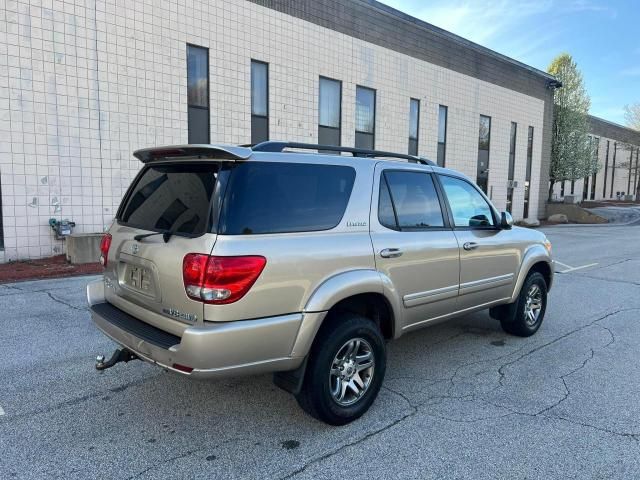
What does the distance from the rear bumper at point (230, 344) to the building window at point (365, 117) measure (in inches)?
560

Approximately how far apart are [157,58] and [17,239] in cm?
540

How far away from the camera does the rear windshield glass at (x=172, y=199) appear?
9.61ft

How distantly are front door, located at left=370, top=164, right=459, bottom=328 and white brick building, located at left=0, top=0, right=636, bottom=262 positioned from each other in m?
9.39

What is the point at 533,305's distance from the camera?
5.41m

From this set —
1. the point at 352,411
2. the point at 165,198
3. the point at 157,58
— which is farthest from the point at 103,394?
the point at 157,58

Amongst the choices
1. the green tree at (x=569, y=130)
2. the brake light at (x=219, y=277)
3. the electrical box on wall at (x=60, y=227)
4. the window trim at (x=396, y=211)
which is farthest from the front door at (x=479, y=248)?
the green tree at (x=569, y=130)

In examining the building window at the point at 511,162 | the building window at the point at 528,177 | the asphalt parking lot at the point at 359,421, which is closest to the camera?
the asphalt parking lot at the point at 359,421

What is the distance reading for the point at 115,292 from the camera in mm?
3535

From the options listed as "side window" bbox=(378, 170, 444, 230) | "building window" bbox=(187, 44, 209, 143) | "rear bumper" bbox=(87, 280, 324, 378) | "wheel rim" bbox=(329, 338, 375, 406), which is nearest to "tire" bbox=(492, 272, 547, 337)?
"side window" bbox=(378, 170, 444, 230)

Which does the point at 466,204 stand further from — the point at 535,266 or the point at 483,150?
the point at 483,150

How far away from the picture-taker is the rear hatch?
9.29ft

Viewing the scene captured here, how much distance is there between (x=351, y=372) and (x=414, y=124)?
675 inches

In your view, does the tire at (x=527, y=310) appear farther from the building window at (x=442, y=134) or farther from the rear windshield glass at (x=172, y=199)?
the building window at (x=442, y=134)

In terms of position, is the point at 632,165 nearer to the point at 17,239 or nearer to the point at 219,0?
the point at 219,0
